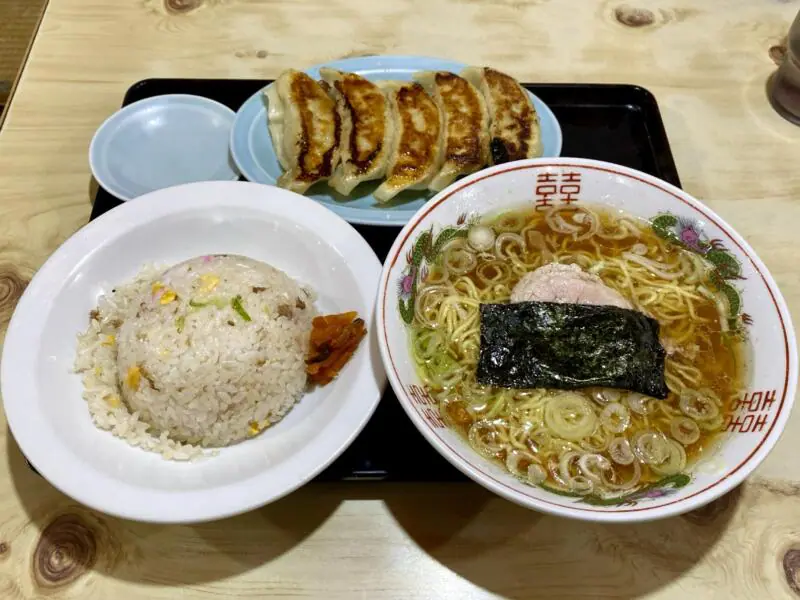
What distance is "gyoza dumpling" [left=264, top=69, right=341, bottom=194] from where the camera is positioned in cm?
228

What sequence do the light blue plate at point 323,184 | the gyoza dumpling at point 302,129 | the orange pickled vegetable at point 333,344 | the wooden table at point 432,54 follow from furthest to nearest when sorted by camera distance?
1. the gyoza dumpling at point 302,129
2. the light blue plate at point 323,184
3. the orange pickled vegetable at point 333,344
4. the wooden table at point 432,54

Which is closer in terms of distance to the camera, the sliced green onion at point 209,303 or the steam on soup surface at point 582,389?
the steam on soup surface at point 582,389

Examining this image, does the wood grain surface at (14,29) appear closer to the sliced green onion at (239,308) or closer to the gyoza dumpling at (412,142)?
the gyoza dumpling at (412,142)

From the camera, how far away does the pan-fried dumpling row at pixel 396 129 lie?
2293mm

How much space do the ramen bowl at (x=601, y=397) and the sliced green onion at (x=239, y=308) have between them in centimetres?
45

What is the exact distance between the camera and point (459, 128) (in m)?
2.37

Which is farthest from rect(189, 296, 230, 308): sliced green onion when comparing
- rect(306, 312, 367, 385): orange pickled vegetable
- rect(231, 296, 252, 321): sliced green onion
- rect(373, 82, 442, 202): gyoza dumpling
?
rect(373, 82, 442, 202): gyoza dumpling

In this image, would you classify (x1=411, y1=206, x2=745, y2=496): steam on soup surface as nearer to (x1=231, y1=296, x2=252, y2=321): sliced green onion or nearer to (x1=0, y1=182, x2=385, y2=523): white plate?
(x1=0, y1=182, x2=385, y2=523): white plate

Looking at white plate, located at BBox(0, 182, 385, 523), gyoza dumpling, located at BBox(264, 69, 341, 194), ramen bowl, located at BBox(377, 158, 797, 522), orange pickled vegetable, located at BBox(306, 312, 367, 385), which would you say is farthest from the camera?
gyoza dumpling, located at BBox(264, 69, 341, 194)

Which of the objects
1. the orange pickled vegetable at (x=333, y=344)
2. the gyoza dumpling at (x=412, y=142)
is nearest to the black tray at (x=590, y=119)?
the gyoza dumpling at (x=412, y=142)

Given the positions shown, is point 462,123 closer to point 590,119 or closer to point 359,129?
point 359,129

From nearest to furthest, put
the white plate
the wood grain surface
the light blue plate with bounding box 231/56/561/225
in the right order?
the white plate
the light blue plate with bounding box 231/56/561/225
the wood grain surface

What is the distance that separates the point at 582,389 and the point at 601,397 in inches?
2.1

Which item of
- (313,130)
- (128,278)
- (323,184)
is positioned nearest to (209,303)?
(128,278)
